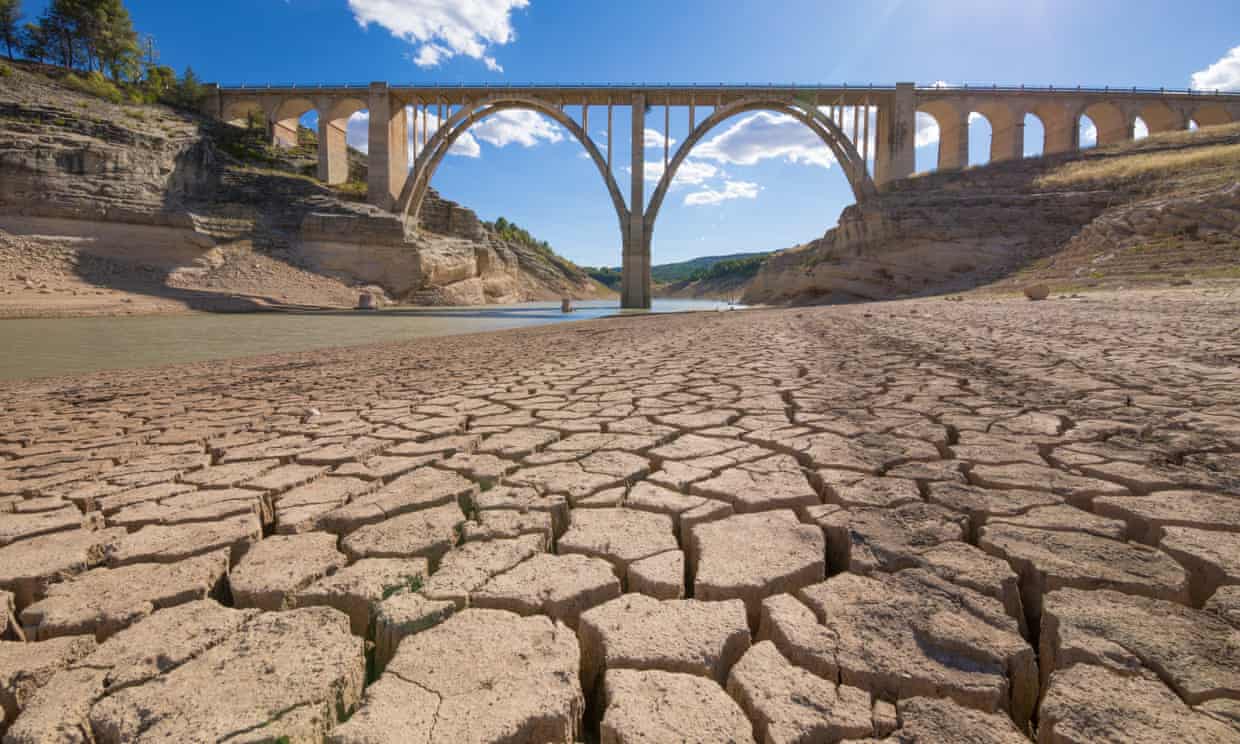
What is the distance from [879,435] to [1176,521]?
892mm

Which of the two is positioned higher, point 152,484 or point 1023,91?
point 1023,91

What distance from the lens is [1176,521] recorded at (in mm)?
1298

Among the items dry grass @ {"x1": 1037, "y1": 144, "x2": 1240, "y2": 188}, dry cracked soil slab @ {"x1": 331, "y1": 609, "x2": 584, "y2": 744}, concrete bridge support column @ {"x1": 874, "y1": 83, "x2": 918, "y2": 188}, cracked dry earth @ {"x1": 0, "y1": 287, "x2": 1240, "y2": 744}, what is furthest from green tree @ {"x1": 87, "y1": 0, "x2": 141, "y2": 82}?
dry grass @ {"x1": 1037, "y1": 144, "x2": 1240, "y2": 188}

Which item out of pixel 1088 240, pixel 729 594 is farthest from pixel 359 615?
pixel 1088 240

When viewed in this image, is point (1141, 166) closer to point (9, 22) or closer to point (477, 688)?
point (477, 688)

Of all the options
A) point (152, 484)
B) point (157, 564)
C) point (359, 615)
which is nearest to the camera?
point (359, 615)

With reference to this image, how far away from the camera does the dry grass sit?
15219 millimetres

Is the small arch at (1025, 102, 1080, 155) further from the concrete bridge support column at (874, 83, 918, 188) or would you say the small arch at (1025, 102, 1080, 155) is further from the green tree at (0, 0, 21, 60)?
the green tree at (0, 0, 21, 60)

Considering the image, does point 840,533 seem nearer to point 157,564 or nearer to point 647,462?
point 647,462

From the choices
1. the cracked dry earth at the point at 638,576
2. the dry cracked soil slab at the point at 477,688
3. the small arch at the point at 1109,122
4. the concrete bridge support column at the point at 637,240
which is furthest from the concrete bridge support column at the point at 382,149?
the small arch at the point at 1109,122

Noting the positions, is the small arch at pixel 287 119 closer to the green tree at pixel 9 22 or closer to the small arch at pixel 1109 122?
the green tree at pixel 9 22

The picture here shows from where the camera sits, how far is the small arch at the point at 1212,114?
1000 inches

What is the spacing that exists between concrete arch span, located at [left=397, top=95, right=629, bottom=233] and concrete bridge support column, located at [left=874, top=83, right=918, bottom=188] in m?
11.4

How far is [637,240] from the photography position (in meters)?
24.0
